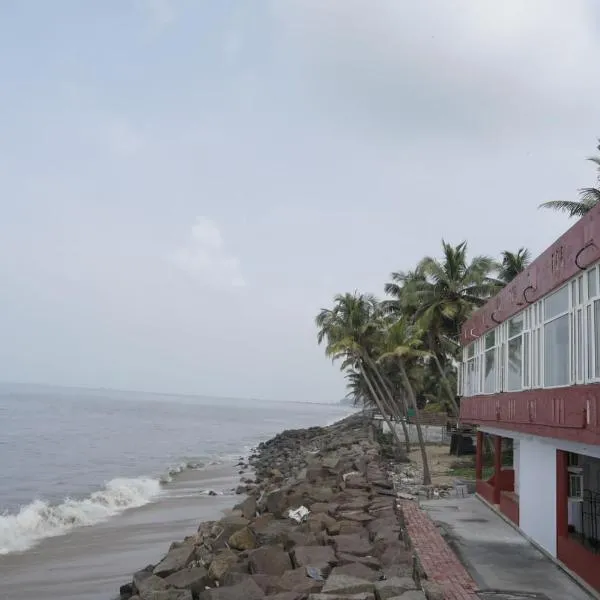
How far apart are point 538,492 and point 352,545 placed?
3938 mm

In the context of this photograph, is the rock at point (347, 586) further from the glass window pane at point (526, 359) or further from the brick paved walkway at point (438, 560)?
the glass window pane at point (526, 359)

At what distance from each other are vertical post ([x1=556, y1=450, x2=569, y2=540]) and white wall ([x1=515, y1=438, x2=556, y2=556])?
29 centimetres

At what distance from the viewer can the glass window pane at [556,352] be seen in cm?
941

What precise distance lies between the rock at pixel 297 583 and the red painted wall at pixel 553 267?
17.4 feet

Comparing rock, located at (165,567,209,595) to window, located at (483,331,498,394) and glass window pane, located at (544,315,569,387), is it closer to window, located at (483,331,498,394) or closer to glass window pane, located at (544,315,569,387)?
glass window pane, located at (544,315,569,387)

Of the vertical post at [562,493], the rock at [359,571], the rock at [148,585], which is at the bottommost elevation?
the rock at [148,585]

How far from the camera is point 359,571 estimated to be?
336 inches

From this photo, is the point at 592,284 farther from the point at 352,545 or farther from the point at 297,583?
the point at 297,583

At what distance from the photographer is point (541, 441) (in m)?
11.4

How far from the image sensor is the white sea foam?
16.1m

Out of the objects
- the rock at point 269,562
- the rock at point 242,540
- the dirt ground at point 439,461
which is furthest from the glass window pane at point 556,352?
the dirt ground at point 439,461

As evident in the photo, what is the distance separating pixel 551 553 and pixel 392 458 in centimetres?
1701

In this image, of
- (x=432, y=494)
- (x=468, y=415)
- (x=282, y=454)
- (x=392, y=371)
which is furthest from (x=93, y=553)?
(x=392, y=371)

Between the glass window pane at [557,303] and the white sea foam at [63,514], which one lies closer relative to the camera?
the glass window pane at [557,303]
